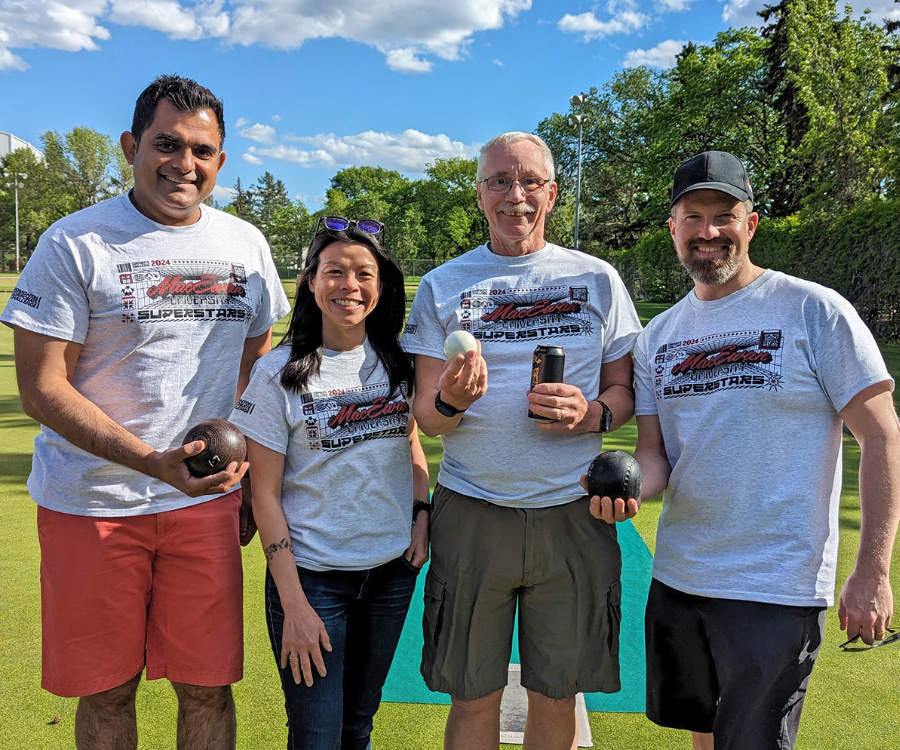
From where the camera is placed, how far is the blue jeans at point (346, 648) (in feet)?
8.45

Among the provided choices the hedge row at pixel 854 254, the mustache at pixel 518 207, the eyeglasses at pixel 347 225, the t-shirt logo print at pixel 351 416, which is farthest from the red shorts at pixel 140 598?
the hedge row at pixel 854 254

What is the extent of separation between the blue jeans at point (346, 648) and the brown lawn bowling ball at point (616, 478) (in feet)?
2.85

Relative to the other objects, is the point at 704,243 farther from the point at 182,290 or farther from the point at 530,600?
the point at 182,290

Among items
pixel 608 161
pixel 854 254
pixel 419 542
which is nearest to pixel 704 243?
pixel 419 542

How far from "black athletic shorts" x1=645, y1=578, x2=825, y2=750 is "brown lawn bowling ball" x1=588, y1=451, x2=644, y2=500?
0.59m

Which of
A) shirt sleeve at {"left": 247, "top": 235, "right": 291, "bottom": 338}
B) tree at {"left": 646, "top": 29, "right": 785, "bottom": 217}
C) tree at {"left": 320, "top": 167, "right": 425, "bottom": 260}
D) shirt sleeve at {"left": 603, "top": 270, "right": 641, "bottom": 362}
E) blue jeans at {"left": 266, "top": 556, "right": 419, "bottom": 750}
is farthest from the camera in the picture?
tree at {"left": 320, "top": 167, "right": 425, "bottom": 260}

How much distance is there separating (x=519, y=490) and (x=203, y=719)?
65.4 inches

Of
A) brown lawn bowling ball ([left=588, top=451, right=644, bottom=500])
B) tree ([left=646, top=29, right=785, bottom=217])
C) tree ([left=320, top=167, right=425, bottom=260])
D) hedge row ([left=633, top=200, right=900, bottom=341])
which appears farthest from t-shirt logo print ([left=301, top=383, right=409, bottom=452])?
tree ([left=320, top=167, right=425, bottom=260])

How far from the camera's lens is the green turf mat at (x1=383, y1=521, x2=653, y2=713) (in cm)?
362

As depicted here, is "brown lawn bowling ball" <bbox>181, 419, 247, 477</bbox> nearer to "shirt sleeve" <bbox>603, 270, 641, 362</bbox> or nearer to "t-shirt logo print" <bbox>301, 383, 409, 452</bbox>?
"t-shirt logo print" <bbox>301, 383, 409, 452</bbox>

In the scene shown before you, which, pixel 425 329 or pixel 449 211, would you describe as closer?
pixel 425 329

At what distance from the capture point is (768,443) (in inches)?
103

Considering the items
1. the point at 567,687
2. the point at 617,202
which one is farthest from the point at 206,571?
the point at 617,202

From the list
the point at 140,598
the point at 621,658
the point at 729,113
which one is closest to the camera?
the point at 140,598
